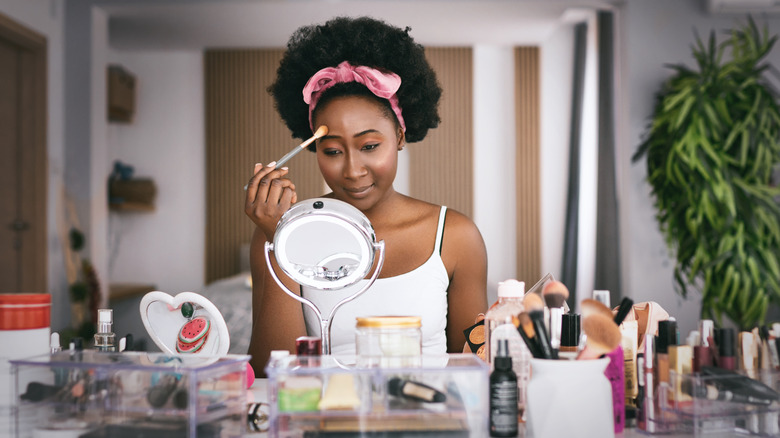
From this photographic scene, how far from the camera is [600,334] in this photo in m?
0.82

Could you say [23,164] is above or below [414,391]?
above

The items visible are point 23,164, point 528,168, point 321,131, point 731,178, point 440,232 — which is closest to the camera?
point 321,131

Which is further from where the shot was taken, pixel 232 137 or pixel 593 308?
pixel 232 137

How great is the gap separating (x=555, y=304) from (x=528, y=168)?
12.8 feet

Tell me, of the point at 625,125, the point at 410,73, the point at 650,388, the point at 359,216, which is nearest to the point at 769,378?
the point at 650,388

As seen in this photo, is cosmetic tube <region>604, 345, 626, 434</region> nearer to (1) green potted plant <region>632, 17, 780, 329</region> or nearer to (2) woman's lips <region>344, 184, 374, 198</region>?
(2) woman's lips <region>344, 184, 374, 198</region>

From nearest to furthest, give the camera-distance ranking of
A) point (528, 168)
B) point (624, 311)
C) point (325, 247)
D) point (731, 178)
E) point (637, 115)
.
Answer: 1. point (624, 311)
2. point (325, 247)
3. point (731, 178)
4. point (637, 115)
5. point (528, 168)

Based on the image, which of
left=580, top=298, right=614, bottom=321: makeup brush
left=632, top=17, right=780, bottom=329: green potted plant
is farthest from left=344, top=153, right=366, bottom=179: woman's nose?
left=632, top=17, right=780, bottom=329: green potted plant

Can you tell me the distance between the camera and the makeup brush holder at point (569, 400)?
804 millimetres

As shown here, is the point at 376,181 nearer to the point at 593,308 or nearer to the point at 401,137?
the point at 401,137

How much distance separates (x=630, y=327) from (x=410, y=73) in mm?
724

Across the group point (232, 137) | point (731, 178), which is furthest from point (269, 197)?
point (232, 137)

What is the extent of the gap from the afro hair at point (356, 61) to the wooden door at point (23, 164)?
7.77 feet

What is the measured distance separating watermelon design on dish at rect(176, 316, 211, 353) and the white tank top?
323 mm
